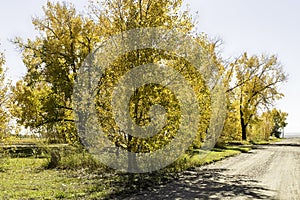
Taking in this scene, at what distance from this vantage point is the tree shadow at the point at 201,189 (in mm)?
10371

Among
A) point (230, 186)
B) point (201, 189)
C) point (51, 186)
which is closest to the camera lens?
point (201, 189)

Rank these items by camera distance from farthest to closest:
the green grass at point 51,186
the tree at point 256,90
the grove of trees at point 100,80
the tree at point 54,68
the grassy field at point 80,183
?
the tree at point 256,90 < the tree at point 54,68 < the grove of trees at point 100,80 < the grassy field at point 80,183 < the green grass at point 51,186

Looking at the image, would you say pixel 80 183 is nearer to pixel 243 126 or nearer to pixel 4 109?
pixel 4 109

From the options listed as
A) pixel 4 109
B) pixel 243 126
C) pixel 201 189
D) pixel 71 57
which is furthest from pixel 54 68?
pixel 243 126

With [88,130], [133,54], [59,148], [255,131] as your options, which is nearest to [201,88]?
[133,54]

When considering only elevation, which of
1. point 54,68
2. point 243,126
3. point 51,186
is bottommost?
point 51,186

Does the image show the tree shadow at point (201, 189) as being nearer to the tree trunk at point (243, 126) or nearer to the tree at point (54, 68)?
the tree at point (54, 68)

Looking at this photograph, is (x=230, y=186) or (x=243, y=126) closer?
(x=230, y=186)

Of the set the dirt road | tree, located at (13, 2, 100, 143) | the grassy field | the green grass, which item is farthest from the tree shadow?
tree, located at (13, 2, 100, 143)

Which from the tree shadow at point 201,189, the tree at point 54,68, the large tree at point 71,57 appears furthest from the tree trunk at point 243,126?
the tree shadow at point 201,189

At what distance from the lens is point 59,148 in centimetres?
1958

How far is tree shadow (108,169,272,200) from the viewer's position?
10.4 m

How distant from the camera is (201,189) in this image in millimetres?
11672

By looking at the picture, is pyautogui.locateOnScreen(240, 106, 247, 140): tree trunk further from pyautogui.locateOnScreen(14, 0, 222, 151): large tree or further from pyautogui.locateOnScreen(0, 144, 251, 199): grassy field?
pyautogui.locateOnScreen(0, 144, 251, 199): grassy field
